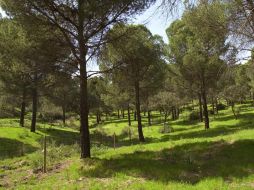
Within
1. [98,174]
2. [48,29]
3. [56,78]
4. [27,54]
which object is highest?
[48,29]

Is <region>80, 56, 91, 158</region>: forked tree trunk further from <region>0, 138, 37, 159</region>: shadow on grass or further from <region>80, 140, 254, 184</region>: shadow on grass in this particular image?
<region>0, 138, 37, 159</region>: shadow on grass

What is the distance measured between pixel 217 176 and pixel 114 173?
3.75m

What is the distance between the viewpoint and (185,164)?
12961 mm

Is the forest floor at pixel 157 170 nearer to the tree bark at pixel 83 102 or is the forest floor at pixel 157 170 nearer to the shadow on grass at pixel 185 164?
the shadow on grass at pixel 185 164

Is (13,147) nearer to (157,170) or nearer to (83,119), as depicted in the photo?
(83,119)

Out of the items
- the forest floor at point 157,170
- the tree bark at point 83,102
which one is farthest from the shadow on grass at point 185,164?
the tree bark at point 83,102

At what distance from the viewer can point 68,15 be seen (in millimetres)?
16719

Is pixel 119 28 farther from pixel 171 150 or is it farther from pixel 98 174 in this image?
pixel 98 174

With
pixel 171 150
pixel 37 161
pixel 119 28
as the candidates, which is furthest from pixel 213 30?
pixel 37 161

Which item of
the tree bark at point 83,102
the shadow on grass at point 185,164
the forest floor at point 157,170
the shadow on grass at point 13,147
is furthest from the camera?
the shadow on grass at point 13,147

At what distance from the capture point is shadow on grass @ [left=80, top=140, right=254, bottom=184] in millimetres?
11430

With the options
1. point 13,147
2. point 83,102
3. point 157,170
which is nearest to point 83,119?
point 83,102

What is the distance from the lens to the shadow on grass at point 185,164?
11.4 metres

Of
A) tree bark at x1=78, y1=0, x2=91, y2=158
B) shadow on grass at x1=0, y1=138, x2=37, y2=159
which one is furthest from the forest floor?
shadow on grass at x1=0, y1=138, x2=37, y2=159
